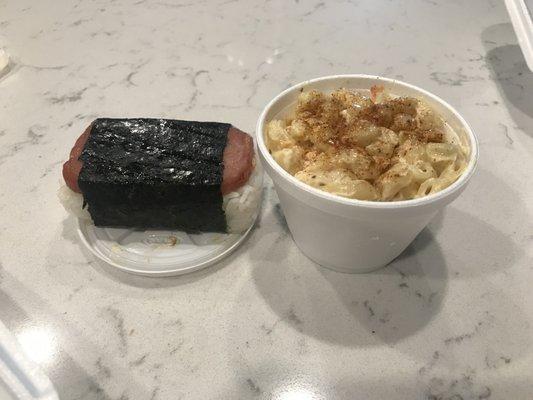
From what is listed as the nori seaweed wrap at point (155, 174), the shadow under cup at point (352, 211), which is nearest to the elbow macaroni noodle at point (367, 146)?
the shadow under cup at point (352, 211)

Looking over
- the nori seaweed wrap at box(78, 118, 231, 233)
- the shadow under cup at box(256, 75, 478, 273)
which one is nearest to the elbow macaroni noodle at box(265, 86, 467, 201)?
the shadow under cup at box(256, 75, 478, 273)

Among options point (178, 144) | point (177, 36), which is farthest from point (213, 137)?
point (177, 36)

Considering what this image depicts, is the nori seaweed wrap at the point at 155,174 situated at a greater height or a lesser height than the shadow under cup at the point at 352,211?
greater

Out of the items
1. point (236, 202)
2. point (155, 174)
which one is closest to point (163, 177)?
point (155, 174)

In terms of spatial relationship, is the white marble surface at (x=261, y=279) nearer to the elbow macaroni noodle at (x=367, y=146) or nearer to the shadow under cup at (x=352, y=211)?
the shadow under cup at (x=352, y=211)

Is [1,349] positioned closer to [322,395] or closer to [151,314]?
[151,314]

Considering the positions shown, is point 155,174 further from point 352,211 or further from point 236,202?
point 352,211
